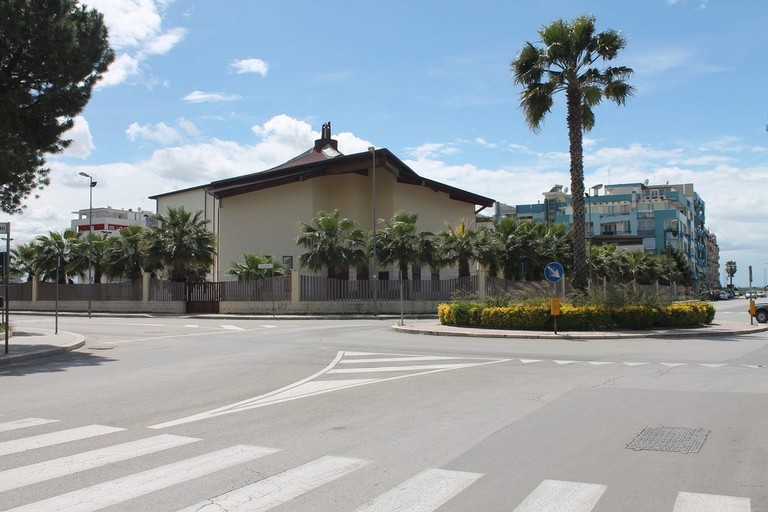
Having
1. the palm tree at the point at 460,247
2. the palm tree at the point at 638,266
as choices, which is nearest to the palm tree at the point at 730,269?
the palm tree at the point at 638,266

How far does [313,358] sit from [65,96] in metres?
12.0

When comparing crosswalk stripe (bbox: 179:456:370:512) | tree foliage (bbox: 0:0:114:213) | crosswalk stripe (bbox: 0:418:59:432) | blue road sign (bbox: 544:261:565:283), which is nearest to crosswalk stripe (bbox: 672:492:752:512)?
crosswalk stripe (bbox: 179:456:370:512)

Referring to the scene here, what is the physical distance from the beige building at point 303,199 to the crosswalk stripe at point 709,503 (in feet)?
134

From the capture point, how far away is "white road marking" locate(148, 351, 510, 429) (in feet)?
28.5

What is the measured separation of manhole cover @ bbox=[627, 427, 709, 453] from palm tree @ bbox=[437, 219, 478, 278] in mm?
32420

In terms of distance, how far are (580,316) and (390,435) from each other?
16184 mm

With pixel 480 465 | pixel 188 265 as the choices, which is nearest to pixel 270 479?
pixel 480 465

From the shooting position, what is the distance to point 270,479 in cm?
553

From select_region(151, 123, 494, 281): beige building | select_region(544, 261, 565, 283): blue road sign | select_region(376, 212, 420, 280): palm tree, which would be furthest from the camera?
select_region(151, 123, 494, 281): beige building

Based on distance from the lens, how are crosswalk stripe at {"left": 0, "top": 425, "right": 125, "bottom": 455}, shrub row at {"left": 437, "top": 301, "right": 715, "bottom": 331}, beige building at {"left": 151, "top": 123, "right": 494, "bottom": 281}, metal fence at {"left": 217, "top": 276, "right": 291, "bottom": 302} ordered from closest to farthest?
crosswalk stripe at {"left": 0, "top": 425, "right": 125, "bottom": 455}
shrub row at {"left": 437, "top": 301, "right": 715, "bottom": 331}
metal fence at {"left": 217, "top": 276, "right": 291, "bottom": 302}
beige building at {"left": 151, "top": 123, "right": 494, "bottom": 281}

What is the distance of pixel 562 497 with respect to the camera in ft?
16.6

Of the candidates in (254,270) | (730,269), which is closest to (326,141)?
(254,270)

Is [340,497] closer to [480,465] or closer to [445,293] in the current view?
[480,465]

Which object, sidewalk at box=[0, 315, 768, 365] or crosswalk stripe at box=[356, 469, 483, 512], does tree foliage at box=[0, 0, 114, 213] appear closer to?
sidewalk at box=[0, 315, 768, 365]
